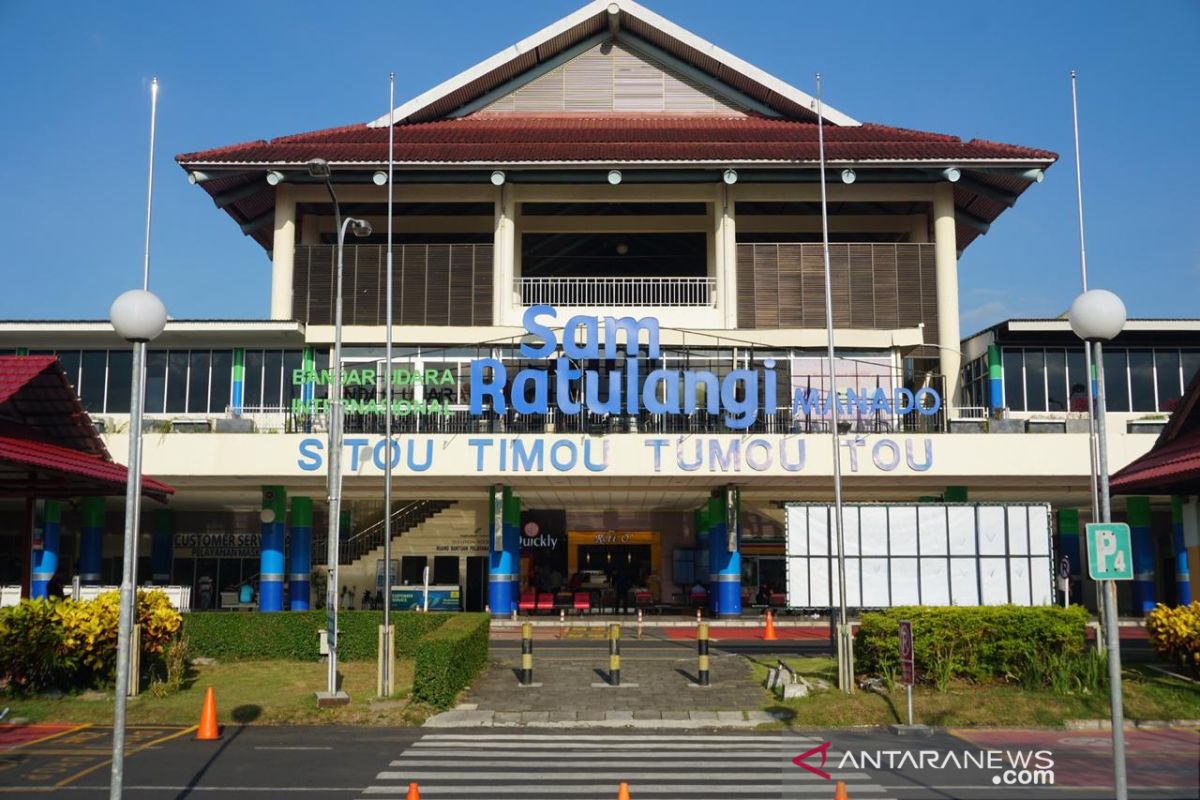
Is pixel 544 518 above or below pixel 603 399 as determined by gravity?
below

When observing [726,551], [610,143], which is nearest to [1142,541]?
[726,551]

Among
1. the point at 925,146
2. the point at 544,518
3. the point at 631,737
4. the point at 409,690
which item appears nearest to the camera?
the point at 631,737

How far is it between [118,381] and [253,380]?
5.45 m

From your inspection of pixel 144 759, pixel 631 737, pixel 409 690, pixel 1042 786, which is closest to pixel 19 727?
pixel 144 759

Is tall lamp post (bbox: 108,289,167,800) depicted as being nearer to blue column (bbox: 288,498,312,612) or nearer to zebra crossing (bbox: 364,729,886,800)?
zebra crossing (bbox: 364,729,886,800)

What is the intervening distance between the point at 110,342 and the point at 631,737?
107 feet

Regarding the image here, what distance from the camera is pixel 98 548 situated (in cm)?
4228

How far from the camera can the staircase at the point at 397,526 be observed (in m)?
47.7

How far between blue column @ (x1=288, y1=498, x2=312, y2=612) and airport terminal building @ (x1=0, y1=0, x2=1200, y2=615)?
0.51 ft

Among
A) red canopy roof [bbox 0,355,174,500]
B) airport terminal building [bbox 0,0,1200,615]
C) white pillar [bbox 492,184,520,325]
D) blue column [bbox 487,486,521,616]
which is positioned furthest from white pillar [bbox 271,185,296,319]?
red canopy roof [bbox 0,355,174,500]

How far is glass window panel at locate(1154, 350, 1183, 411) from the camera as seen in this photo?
144 ft

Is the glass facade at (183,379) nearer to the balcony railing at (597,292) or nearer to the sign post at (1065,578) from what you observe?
the balcony railing at (597,292)

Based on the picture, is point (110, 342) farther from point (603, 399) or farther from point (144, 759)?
point (144, 759)

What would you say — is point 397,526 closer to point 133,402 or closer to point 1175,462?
point 1175,462
